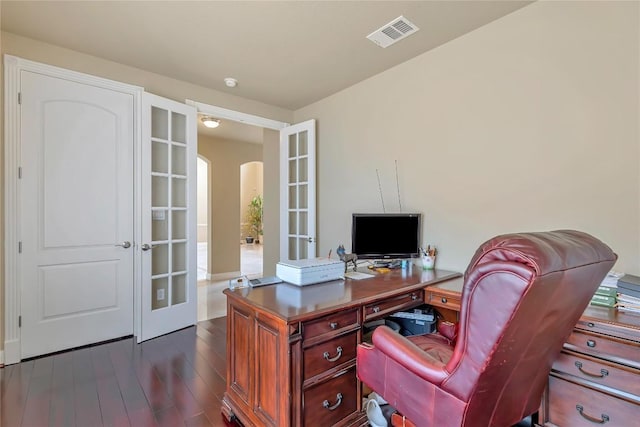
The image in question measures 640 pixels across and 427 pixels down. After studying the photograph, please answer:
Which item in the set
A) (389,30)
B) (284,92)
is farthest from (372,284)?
(284,92)

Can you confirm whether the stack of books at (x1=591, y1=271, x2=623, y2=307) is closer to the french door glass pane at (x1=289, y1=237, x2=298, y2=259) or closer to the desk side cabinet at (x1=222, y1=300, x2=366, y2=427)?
the desk side cabinet at (x1=222, y1=300, x2=366, y2=427)

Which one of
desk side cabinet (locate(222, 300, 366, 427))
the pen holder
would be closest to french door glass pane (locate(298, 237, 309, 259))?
the pen holder

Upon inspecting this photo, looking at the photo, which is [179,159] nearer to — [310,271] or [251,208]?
[310,271]

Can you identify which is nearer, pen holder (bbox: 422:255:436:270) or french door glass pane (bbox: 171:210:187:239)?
pen holder (bbox: 422:255:436:270)

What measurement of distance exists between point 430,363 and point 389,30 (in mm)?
2377

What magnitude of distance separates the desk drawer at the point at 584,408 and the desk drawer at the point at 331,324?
3.41 feet

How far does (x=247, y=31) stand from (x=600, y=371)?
3047mm

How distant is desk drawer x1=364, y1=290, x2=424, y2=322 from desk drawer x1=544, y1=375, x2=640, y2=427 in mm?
784

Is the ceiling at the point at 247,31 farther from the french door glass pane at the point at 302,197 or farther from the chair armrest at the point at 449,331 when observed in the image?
the chair armrest at the point at 449,331

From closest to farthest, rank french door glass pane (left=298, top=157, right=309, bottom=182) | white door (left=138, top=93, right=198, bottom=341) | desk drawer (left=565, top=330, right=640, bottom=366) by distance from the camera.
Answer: desk drawer (left=565, top=330, right=640, bottom=366)
white door (left=138, top=93, right=198, bottom=341)
french door glass pane (left=298, top=157, right=309, bottom=182)

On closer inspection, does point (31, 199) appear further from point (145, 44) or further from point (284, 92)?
point (284, 92)

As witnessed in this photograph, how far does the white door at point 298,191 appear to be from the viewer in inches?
153

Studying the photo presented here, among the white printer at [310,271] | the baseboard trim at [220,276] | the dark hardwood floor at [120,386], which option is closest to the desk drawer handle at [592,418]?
the white printer at [310,271]

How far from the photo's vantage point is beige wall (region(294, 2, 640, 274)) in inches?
72.4
